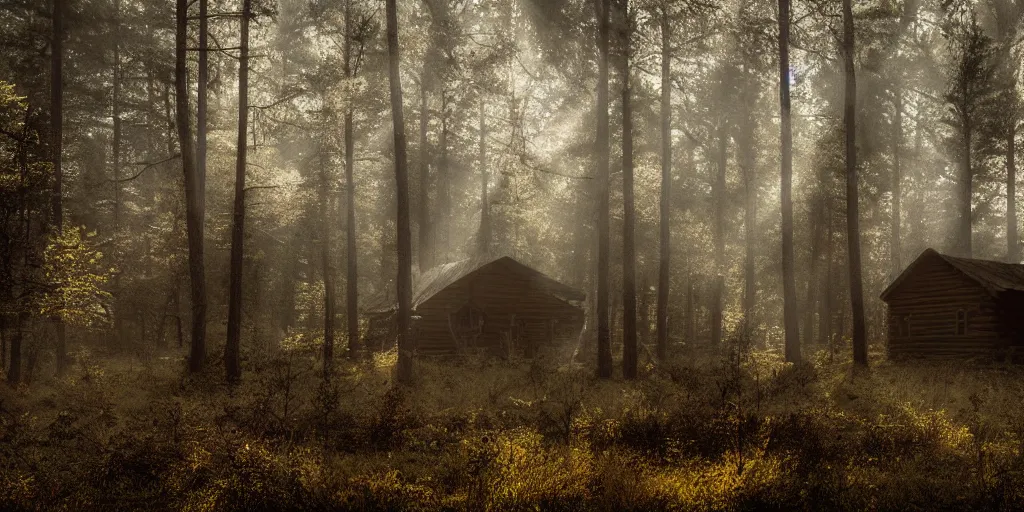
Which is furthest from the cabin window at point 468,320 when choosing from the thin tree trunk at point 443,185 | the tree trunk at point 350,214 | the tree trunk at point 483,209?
the thin tree trunk at point 443,185

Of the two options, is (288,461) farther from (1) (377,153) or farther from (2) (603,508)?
(1) (377,153)

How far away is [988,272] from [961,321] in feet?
6.81

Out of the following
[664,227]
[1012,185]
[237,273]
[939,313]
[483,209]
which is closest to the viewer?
[237,273]

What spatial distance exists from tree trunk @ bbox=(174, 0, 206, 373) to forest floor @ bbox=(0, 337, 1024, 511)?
180 cm

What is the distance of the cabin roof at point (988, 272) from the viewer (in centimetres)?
2352

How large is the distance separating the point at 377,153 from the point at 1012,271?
32084 mm

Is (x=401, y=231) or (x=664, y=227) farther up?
(x=664, y=227)

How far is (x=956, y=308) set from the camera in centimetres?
2564

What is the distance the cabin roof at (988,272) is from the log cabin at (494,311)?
13742mm

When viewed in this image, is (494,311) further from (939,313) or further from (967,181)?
(967,181)

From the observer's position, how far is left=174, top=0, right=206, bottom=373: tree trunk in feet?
58.6

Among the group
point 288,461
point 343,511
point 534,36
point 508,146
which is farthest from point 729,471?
point 534,36

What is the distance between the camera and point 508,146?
2014 cm

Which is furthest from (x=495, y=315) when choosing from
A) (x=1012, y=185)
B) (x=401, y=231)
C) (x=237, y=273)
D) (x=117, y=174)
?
(x=1012, y=185)
